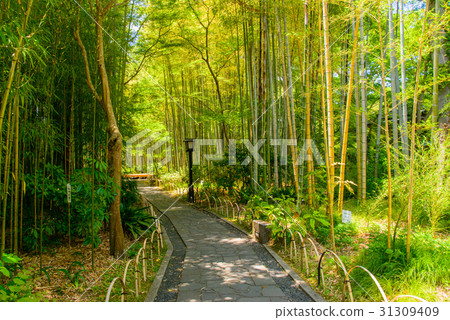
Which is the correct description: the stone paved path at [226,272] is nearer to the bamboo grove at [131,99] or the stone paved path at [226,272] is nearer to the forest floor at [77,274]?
the forest floor at [77,274]

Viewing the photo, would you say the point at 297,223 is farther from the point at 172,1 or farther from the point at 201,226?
the point at 172,1

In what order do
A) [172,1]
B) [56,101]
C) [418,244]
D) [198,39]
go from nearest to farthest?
[418,244]
[56,101]
[172,1]
[198,39]

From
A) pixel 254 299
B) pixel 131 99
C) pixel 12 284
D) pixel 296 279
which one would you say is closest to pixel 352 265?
pixel 296 279

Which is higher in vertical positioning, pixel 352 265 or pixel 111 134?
pixel 111 134

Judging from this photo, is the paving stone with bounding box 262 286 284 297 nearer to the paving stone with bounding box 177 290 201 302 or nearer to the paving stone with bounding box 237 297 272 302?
the paving stone with bounding box 237 297 272 302

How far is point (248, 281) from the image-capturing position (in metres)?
3.19

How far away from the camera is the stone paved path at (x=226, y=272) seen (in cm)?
286

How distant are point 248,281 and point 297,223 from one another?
1.26 m

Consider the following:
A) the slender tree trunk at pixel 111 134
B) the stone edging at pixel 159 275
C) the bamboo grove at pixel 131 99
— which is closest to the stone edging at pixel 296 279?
the bamboo grove at pixel 131 99

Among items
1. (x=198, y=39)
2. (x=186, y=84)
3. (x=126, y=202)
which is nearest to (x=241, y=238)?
(x=126, y=202)

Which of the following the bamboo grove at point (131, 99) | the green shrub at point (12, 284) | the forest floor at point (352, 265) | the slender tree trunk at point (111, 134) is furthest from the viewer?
the slender tree trunk at point (111, 134)

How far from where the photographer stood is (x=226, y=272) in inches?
136

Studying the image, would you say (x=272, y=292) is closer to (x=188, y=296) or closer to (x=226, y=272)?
(x=226, y=272)

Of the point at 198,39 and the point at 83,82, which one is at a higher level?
the point at 198,39
